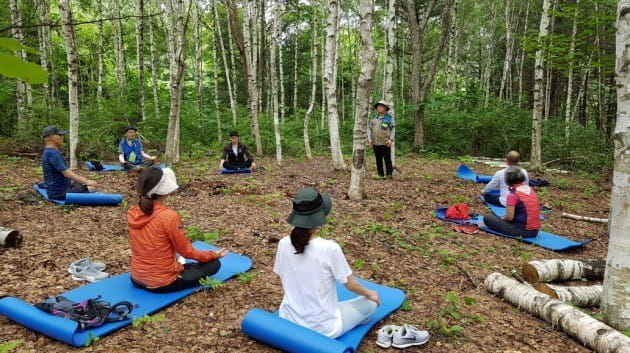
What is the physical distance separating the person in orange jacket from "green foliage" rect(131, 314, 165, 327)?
1.26 ft

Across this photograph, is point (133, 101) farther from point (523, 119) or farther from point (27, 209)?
point (523, 119)

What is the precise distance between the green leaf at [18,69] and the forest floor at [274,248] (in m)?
2.76

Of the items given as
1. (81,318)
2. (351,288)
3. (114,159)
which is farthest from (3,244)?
(114,159)

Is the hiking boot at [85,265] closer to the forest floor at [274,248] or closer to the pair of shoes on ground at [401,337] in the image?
the forest floor at [274,248]

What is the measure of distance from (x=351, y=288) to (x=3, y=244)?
4141 millimetres

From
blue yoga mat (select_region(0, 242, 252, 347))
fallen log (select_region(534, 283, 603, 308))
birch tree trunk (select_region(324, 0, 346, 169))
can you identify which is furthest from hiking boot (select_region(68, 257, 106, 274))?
birch tree trunk (select_region(324, 0, 346, 169))

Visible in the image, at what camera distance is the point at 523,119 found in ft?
51.2

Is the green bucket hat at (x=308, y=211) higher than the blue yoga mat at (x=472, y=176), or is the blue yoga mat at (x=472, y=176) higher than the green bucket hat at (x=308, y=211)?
the green bucket hat at (x=308, y=211)

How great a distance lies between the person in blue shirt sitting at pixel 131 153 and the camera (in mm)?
9370

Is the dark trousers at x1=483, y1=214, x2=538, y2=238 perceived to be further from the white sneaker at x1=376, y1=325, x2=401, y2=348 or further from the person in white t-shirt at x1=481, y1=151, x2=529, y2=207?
the white sneaker at x1=376, y1=325, x2=401, y2=348

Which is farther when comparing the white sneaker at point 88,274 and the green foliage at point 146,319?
the white sneaker at point 88,274

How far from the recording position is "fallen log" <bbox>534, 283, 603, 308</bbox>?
414cm

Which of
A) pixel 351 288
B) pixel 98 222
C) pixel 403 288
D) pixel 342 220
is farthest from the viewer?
pixel 342 220

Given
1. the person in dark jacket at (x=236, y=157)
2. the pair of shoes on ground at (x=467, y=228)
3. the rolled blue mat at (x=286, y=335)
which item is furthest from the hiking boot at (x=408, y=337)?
the person in dark jacket at (x=236, y=157)
